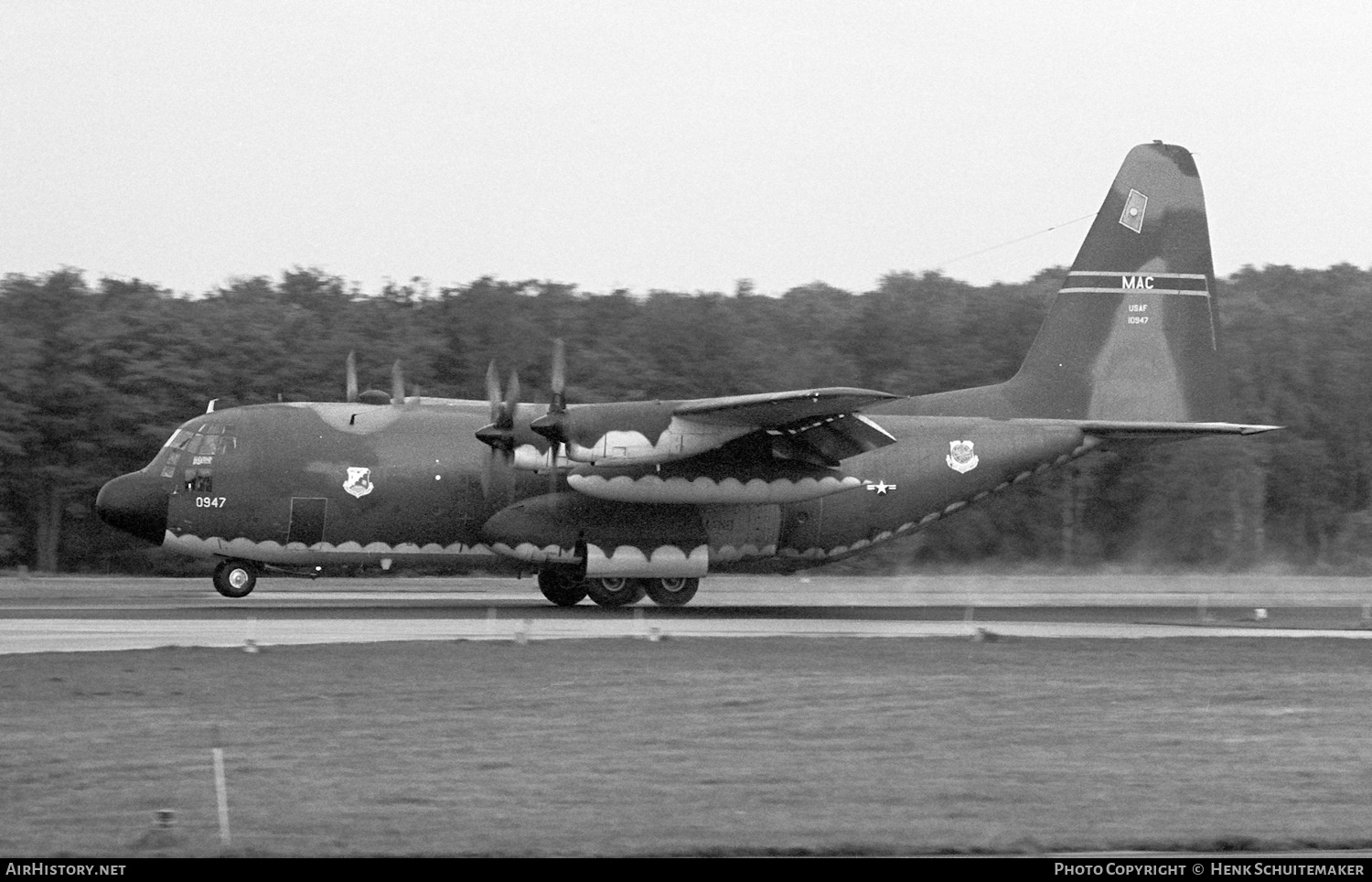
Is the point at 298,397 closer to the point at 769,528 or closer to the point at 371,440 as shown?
the point at 371,440

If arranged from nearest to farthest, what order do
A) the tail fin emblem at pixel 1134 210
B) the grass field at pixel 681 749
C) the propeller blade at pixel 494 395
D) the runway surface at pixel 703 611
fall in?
the grass field at pixel 681 749 → the runway surface at pixel 703 611 → the propeller blade at pixel 494 395 → the tail fin emblem at pixel 1134 210

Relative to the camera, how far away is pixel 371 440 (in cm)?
2327

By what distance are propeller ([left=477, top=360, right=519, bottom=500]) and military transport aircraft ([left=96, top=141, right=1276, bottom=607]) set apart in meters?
0.04

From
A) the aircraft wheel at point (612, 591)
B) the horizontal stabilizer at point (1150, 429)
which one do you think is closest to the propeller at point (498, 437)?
the aircraft wheel at point (612, 591)

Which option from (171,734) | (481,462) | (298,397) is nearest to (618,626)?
(481,462)

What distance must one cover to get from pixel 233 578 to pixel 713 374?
1643cm

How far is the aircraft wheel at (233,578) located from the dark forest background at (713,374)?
9932 mm

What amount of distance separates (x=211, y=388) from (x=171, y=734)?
24284mm

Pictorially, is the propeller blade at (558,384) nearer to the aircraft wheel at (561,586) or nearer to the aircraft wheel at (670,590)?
the aircraft wheel at (561,586)

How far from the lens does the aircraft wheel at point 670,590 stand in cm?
2408

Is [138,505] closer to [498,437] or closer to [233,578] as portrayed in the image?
[233,578]

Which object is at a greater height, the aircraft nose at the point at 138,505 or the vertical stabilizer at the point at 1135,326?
the vertical stabilizer at the point at 1135,326

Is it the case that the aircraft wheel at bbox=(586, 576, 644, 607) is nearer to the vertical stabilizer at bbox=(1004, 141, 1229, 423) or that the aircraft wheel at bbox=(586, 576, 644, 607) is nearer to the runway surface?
the runway surface
